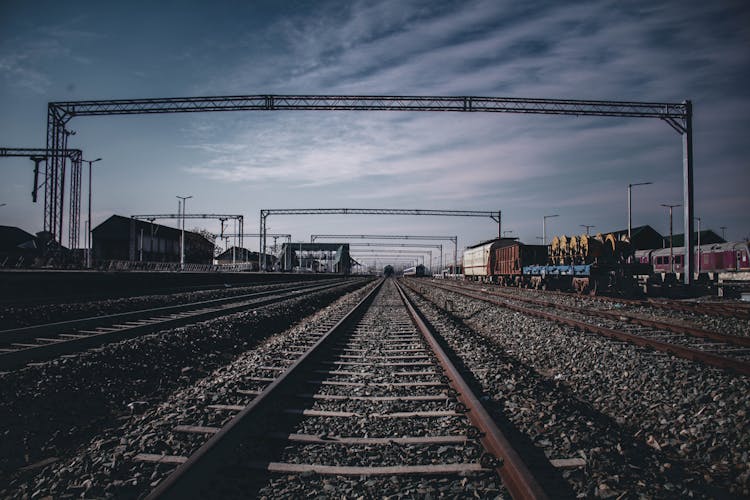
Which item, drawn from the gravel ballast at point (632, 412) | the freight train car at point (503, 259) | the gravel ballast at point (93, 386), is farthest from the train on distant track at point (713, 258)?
the gravel ballast at point (93, 386)

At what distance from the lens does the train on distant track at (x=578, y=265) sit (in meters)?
17.5

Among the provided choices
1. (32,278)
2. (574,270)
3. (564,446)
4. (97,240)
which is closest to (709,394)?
(564,446)

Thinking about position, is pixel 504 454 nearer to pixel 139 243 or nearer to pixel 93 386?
pixel 93 386

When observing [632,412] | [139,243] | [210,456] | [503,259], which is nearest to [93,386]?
[210,456]

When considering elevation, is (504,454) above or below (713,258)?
below

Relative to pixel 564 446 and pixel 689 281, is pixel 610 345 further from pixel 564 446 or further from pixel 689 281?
pixel 689 281

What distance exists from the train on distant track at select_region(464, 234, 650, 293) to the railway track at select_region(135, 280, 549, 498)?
49.0ft

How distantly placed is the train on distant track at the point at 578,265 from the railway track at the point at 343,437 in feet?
49.0

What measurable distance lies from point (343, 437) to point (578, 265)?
17.9 m

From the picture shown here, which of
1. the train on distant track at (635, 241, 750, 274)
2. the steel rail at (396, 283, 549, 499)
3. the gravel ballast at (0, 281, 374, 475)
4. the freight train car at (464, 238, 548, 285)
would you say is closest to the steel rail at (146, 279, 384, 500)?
the gravel ballast at (0, 281, 374, 475)

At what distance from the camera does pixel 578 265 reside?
737 inches

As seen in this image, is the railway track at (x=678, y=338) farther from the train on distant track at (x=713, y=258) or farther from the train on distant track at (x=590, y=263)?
the train on distant track at (x=713, y=258)

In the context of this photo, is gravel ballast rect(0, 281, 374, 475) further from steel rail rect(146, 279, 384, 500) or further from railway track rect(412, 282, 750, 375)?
railway track rect(412, 282, 750, 375)

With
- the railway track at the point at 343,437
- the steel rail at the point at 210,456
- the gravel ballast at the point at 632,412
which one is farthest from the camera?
the gravel ballast at the point at 632,412
